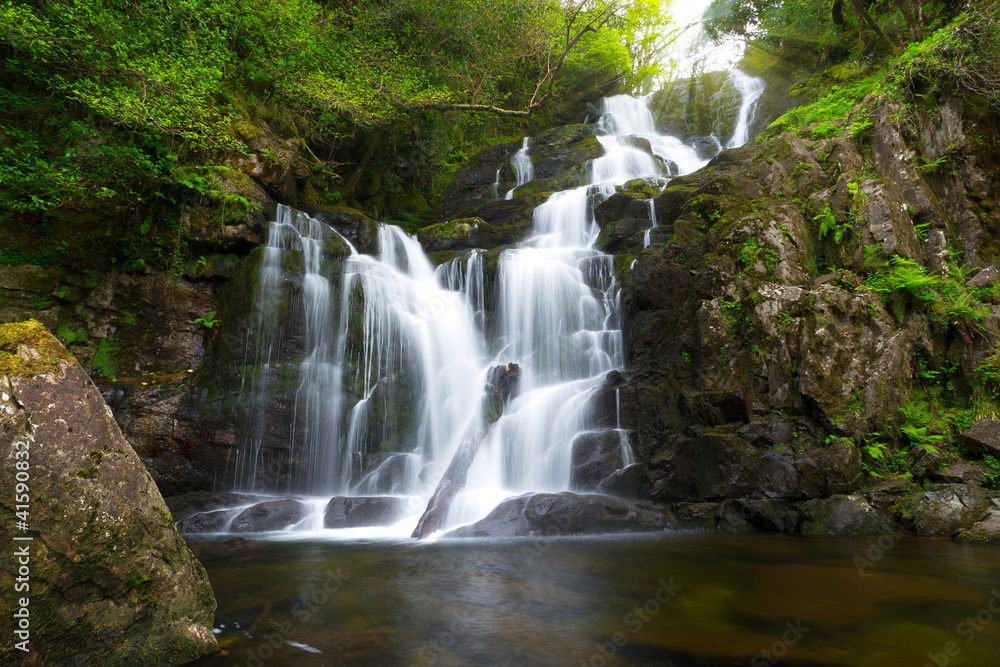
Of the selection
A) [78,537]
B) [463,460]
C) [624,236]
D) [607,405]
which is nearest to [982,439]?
[607,405]

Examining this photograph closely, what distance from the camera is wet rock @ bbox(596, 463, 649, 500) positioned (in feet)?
28.7

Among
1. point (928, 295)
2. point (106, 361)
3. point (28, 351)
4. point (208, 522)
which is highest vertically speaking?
point (928, 295)

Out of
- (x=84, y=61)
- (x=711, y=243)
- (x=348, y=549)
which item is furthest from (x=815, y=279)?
(x=84, y=61)

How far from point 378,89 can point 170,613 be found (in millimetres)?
13994

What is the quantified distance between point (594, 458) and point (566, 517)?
1774mm

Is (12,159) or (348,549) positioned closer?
(348,549)

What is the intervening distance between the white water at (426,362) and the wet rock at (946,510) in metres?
4.11

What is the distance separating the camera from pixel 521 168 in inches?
845

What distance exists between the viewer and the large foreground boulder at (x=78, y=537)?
2631 mm

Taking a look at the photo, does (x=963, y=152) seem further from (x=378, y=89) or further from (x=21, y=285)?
(x=21, y=285)

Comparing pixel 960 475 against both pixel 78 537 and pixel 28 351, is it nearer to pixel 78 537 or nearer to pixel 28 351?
pixel 78 537

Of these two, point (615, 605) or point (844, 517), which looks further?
point (844, 517)

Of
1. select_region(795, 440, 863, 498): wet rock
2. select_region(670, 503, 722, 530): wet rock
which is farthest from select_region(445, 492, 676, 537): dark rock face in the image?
select_region(795, 440, 863, 498): wet rock

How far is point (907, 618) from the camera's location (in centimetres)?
387
